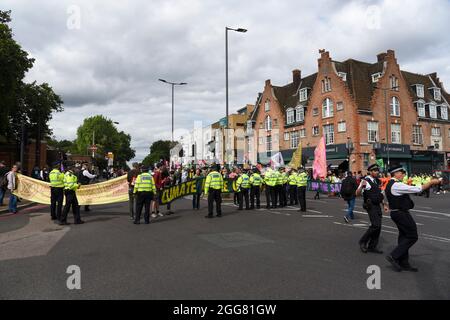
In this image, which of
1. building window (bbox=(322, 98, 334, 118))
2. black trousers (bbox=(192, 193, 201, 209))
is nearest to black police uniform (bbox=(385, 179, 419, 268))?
black trousers (bbox=(192, 193, 201, 209))

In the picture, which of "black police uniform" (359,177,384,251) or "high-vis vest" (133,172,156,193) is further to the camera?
"high-vis vest" (133,172,156,193)

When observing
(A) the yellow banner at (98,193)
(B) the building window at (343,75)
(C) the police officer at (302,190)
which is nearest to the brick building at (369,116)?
(B) the building window at (343,75)

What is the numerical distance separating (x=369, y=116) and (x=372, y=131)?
1647mm

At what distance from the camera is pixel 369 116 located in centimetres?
3838

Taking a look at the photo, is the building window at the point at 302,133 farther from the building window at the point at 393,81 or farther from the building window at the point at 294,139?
the building window at the point at 393,81

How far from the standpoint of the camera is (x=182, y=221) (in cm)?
1116

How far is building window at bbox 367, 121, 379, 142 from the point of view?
38.2m

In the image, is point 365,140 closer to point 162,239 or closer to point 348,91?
point 348,91

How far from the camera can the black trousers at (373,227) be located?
22.6 ft

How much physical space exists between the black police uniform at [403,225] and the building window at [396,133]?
37079 millimetres

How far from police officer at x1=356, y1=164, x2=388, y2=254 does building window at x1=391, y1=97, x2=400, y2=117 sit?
122 feet

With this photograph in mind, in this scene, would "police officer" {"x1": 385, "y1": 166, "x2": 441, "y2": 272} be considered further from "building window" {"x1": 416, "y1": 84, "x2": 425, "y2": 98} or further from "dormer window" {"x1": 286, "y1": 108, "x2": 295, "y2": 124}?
"building window" {"x1": 416, "y1": 84, "x2": 425, "y2": 98}
